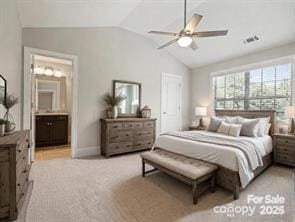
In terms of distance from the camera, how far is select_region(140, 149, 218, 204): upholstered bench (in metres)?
2.25

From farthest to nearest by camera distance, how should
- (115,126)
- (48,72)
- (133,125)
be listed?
(48,72), (133,125), (115,126)

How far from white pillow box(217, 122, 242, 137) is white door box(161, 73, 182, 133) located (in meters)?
2.03

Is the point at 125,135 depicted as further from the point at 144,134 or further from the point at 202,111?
the point at 202,111

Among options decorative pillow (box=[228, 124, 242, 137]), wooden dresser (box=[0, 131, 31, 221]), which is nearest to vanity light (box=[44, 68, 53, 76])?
wooden dresser (box=[0, 131, 31, 221])

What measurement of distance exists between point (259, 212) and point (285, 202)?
49 centimetres

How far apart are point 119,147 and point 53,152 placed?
1.84 m

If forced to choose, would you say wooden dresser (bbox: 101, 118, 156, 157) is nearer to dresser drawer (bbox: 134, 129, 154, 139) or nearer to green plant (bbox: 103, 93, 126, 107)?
dresser drawer (bbox: 134, 129, 154, 139)

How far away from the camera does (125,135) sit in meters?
Result: 4.41

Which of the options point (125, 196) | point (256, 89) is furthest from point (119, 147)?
point (256, 89)

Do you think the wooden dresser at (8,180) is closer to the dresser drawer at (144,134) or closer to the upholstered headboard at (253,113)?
the dresser drawer at (144,134)

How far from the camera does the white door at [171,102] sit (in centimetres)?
575

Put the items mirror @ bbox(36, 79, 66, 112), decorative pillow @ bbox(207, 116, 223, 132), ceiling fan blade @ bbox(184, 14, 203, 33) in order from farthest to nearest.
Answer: mirror @ bbox(36, 79, 66, 112)
decorative pillow @ bbox(207, 116, 223, 132)
ceiling fan blade @ bbox(184, 14, 203, 33)

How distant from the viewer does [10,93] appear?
2.83 metres

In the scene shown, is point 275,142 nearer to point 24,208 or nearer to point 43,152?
point 24,208
